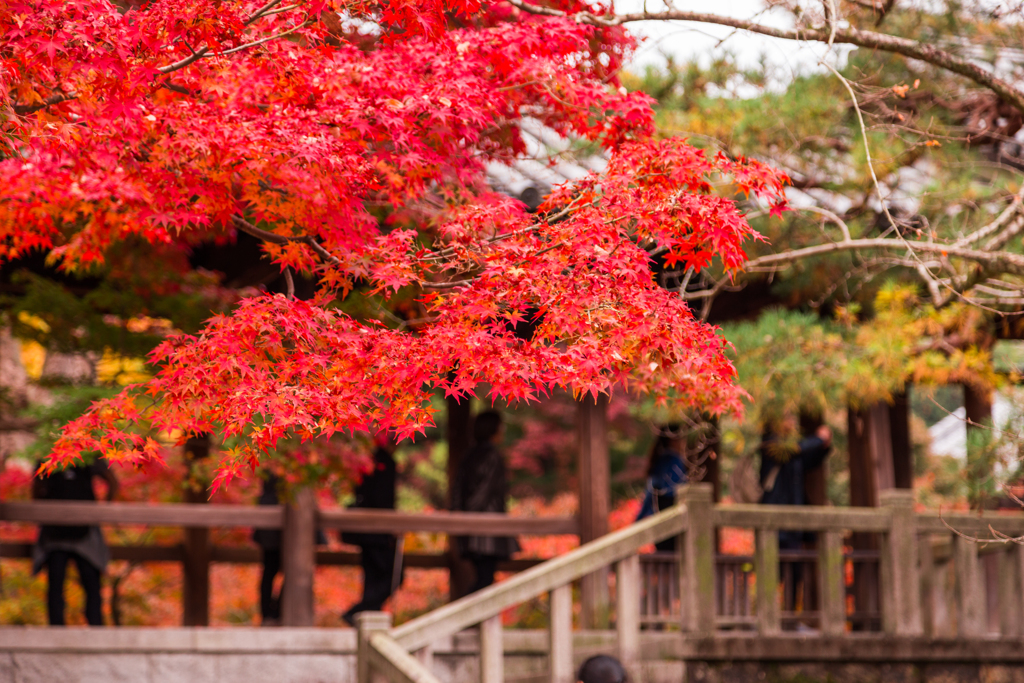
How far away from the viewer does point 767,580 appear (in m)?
6.95

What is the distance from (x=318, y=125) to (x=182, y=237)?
141 inches

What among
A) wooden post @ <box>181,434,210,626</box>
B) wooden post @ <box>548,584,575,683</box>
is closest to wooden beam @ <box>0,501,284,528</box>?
wooden post @ <box>181,434,210,626</box>

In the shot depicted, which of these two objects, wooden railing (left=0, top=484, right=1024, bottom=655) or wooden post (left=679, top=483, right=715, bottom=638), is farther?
wooden post (left=679, top=483, right=715, bottom=638)

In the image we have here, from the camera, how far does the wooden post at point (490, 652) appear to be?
20.5 feet

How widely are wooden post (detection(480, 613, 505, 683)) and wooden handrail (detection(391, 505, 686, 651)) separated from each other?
6cm

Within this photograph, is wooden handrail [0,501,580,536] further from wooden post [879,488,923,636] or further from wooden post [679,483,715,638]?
wooden post [879,488,923,636]

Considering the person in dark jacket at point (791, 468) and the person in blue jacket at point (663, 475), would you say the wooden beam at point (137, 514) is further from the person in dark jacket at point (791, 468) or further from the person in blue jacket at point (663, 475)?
the person in dark jacket at point (791, 468)

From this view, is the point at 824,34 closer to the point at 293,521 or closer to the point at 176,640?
the point at 293,521

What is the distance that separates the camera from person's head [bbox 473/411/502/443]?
7723 mm

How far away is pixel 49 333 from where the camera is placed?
7.82 meters

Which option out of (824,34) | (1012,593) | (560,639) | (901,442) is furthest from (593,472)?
(824,34)

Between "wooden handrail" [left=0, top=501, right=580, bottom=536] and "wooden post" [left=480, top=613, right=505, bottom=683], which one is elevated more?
"wooden handrail" [left=0, top=501, right=580, bottom=536]

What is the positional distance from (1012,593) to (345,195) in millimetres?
5912

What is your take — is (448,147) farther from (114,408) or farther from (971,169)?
(971,169)
